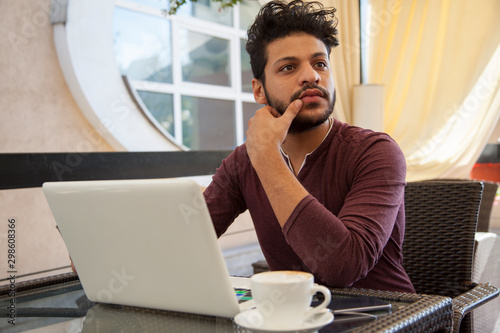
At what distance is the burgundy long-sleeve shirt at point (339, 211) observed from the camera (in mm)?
1020

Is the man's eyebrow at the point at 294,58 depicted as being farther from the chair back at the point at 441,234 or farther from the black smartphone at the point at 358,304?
the black smartphone at the point at 358,304

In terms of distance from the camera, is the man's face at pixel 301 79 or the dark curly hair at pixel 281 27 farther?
the dark curly hair at pixel 281 27

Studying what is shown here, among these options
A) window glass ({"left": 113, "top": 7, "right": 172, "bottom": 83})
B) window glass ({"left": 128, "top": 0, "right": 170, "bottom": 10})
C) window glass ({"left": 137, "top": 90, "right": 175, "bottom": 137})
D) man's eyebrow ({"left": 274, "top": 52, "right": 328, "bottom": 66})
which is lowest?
window glass ({"left": 137, "top": 90, "right": 175, "bottom": 137})

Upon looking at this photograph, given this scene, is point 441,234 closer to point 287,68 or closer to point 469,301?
point 469,301

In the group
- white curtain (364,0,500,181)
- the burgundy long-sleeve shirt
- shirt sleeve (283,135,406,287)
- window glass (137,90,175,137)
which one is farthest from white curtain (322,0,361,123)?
shirt sleeve (283,135,406,287)

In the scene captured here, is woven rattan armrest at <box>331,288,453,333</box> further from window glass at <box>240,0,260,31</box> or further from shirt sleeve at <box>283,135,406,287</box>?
window glass at <box>240,0,260,31</box>

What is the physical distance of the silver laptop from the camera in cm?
76

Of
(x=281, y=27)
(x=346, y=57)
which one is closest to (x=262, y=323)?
(x=281, y=27)

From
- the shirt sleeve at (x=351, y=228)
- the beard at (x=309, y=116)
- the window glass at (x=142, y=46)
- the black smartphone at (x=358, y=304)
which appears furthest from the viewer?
the window glass at (x=142, y=46)

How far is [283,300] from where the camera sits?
69cm

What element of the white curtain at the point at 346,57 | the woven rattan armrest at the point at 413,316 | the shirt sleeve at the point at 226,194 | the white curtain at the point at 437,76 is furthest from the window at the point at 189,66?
the woven rattan armrest at the point at 413,316

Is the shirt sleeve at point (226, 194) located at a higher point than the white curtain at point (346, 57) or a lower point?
lower

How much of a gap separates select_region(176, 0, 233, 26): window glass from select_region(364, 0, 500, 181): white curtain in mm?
960

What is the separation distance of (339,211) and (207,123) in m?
2.67
